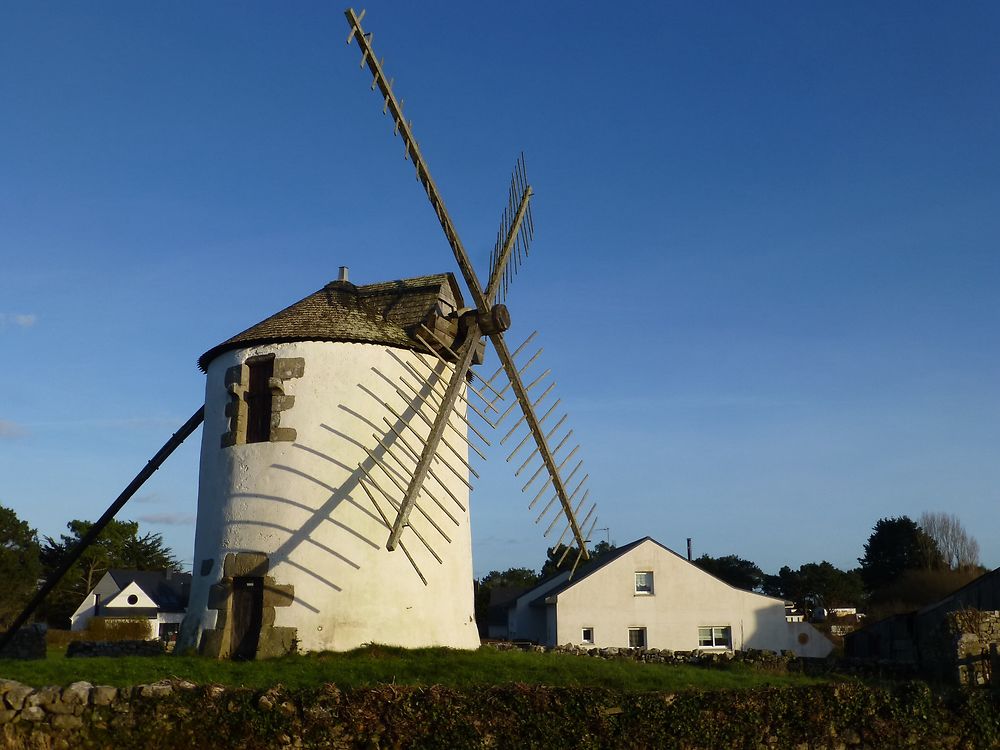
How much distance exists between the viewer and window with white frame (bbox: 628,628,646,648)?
1308 inches

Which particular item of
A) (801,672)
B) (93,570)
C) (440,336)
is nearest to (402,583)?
(440,336)

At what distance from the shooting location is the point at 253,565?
53.4 ft

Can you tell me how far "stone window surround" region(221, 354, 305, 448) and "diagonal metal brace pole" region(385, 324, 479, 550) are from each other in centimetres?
264

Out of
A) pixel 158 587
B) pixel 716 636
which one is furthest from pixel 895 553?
pixel 158 587

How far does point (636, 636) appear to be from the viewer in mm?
33438

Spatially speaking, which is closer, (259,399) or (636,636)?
(259,399)

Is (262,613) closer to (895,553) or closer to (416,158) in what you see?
(416,158)

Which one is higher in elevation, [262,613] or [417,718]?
[262,613]

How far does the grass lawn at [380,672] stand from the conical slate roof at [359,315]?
19.8ft

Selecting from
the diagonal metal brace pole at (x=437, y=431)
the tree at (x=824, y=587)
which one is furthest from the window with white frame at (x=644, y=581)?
the tree at (x=824, y=587)

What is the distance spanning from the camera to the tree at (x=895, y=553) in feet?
194

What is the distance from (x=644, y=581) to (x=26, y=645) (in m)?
21.0

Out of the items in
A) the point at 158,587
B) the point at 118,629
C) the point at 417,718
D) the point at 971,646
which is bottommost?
the point at 417,718

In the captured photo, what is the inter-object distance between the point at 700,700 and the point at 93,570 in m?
64.3
